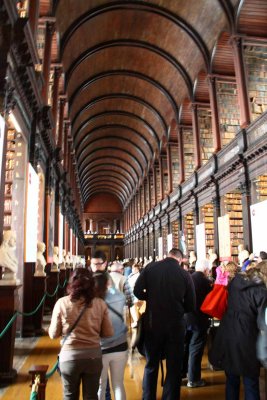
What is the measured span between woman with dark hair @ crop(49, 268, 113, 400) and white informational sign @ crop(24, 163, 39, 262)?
4413 millimetres

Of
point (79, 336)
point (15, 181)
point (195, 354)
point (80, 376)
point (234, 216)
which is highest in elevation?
point (15, 181)

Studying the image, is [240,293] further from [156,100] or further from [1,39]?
[156,100]

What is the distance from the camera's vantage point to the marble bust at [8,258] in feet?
13.4

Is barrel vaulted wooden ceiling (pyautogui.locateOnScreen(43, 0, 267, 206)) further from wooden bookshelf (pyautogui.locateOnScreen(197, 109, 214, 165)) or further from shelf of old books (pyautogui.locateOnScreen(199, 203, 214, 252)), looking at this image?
shelf of old books (pyautogui.locateOnScreen(199, 203, 214, 252))

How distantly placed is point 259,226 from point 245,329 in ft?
18.9

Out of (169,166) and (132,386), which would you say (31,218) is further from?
(169,166)

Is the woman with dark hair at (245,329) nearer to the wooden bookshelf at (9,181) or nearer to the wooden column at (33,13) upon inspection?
the wooden bookshelf at (9,181)

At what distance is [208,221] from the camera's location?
13.3 meters

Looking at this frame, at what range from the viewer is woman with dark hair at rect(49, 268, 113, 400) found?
2133 mm

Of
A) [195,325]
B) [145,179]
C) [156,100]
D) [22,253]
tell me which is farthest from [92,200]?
[195,325]

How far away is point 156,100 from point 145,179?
29.1ft

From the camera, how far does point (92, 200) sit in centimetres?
4412

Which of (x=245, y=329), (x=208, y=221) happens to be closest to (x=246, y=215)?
(x=208, y=221)

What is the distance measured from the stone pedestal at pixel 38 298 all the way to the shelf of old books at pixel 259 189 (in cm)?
533
